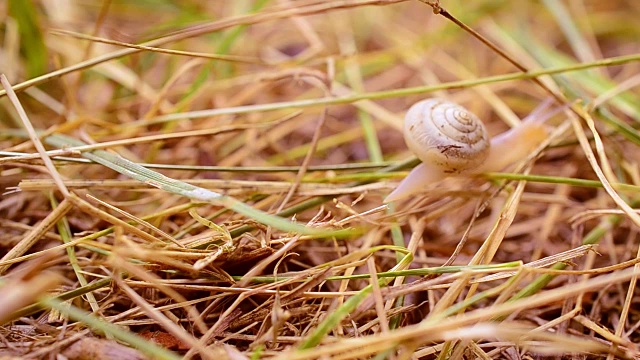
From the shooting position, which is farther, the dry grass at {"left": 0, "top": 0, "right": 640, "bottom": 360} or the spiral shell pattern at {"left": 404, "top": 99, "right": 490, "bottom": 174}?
the spiral shell pattern at {"left": 404, "top": 99, "right": 490, "bottom": 174}

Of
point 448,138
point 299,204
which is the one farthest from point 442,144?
point 299,204

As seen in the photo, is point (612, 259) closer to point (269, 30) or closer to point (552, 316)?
point (552, 316)

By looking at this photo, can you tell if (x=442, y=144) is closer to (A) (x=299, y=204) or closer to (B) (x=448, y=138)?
(B) (x=448, y=138)

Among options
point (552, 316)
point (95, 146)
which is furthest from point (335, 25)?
point (552, 316)

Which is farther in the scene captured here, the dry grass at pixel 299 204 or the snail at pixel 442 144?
the snail at pixel 442 144
